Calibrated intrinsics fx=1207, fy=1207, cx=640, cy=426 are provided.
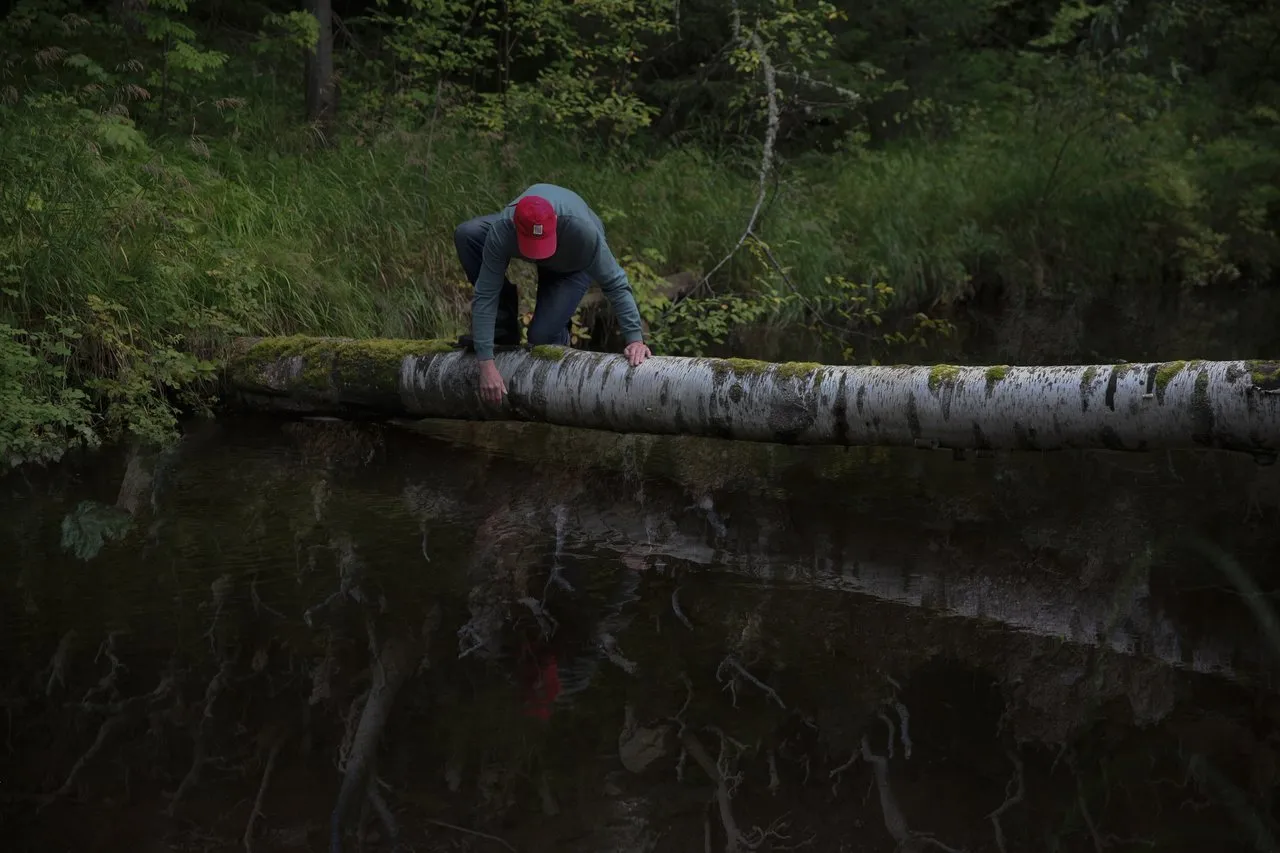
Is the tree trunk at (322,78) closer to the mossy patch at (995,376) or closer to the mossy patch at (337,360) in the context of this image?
the mossy patch at (337,360)

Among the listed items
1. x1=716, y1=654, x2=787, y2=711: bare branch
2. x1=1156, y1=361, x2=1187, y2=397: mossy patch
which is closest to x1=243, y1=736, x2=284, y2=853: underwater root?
x1=716, y1=654, x2=787, y2=711: bare branch

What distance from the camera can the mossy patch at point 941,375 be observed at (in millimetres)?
5902

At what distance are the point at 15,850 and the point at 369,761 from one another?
3.19ft

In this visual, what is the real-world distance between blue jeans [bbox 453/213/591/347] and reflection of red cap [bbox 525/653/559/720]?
2875 millimetres

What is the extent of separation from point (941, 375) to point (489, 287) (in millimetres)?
2368

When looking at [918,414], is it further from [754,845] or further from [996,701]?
[754,845]

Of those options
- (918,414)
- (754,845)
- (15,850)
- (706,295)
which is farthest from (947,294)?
(15,850)

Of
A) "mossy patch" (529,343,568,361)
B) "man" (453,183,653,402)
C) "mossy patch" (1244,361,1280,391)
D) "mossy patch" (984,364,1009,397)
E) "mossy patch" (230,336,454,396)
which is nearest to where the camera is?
"mossy patch" (1244,361,1280,391)

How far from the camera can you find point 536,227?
5.91 meters

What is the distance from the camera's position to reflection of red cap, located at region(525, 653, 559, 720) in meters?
4.04

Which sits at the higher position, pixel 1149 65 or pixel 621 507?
pixel 1149 65

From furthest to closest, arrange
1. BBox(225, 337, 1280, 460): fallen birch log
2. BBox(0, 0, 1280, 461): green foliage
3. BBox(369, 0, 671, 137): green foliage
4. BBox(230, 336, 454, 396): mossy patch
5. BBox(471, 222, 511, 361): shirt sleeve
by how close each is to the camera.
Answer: BBox(369, 0, 671, 137): green foliage
BBox(0, 0, 1280, 461): green foliage
BBox(230, 336, 454, 396): mossy patch
BBox(471, 222, 511, 361): shirt sleeve
BBox(225, 337, 1280, 460): fallen birch log

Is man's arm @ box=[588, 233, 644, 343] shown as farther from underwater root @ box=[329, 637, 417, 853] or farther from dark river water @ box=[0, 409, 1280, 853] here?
underwater root @ box=[329, 637, 417, 853]

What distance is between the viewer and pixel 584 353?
683 cm
